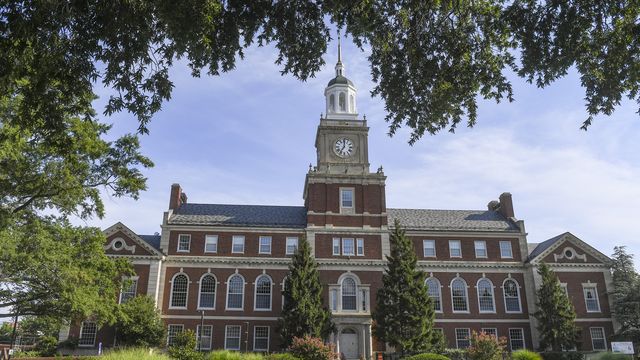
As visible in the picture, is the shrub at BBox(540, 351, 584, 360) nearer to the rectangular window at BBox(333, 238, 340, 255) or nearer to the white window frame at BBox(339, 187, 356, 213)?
the rectangular window at BBox(333, 238, 340, 255)

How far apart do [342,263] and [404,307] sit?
7.73m

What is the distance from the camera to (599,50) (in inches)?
458

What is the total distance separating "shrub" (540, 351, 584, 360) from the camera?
37250 millimetres

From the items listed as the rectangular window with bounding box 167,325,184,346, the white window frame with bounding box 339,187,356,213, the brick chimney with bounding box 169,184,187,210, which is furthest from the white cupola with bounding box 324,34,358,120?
the rectangular window with bounding box 167,325,184,346

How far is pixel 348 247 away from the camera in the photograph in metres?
44.8

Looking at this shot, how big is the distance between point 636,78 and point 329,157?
121 feet

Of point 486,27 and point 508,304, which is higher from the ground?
point 486,27

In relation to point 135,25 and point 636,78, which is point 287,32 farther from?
point 636,78

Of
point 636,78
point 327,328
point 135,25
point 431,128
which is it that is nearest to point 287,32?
point 135,25

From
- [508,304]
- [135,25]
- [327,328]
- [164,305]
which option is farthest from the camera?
[508,304]

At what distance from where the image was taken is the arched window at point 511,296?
1783 inches

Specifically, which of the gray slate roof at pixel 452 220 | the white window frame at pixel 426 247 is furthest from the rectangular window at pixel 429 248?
the gray slate roof at pixel 452 220

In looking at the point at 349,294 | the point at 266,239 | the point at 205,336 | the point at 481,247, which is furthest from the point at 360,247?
the point at 205,336

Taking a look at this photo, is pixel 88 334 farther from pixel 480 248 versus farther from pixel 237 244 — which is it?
pixel 480 248
